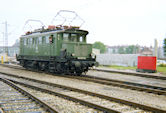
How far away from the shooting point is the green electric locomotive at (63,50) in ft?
46.4

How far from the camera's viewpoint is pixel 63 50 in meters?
14.2

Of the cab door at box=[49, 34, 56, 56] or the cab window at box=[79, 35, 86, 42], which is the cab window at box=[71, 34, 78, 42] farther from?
the cab door at box=[49, 34, 56, 56]

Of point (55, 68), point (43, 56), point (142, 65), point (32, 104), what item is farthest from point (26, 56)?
A: point (32, 104)

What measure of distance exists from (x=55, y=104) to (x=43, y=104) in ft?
1.72

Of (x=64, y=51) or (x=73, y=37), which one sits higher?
(x=73, y=37)

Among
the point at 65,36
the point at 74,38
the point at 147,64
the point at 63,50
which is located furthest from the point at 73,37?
the point at 147,64

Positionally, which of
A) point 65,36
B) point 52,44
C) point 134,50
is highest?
point 134,50

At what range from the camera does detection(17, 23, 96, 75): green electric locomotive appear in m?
14.1

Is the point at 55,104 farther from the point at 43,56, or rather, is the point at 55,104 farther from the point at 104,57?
the point at 104,57

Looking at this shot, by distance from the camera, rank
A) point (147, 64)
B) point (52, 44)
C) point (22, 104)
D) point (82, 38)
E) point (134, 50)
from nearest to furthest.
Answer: point (22, 104), point (52, 44), point (82, 38), point (147, 64), point (134, 50)

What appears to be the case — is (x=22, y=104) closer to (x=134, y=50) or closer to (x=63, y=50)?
(x=63, y=50)

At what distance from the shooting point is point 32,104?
6.43 m

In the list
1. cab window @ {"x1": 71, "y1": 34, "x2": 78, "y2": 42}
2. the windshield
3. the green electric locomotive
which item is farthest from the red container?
cab window @ {"x1": 71, "y1": 34, "x2": 78, "y2": 42}

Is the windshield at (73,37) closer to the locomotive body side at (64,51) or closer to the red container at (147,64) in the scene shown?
the locomotive body side at (64,51)
